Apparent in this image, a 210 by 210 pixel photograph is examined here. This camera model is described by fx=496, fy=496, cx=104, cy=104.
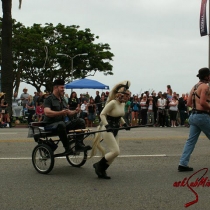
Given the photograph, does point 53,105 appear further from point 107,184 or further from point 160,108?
point 160,108

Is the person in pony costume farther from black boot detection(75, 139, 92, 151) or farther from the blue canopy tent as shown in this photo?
the blue canopy tent

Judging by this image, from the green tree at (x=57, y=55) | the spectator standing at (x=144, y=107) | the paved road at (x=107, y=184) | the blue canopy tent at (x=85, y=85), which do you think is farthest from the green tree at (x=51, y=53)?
the paved road at (x=107, y=184)

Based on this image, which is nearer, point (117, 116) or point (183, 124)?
point (117, 116)

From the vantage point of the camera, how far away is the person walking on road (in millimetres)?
8906

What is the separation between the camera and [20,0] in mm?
25969

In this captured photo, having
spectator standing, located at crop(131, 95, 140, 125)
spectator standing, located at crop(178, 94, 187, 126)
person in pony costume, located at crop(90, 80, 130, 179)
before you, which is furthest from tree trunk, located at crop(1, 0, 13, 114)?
person in pony costume, located at crop(90, 80, 130, 179)

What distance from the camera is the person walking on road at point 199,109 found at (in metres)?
8.91

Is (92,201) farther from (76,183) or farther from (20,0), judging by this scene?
(20,0)

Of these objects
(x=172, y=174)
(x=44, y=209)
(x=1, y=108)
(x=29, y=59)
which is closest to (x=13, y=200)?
(x=44, y=209)

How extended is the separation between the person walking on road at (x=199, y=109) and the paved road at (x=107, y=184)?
481 millimetres

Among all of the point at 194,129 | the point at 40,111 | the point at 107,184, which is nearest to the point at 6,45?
the point at 40,111

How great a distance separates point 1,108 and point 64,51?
3555 cm

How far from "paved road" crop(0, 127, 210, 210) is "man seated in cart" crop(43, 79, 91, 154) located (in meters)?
0.61

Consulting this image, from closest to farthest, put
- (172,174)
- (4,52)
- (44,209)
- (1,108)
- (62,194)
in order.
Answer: (44,209) → (62,194) → (172,174) → (1,108) → (4,52)
